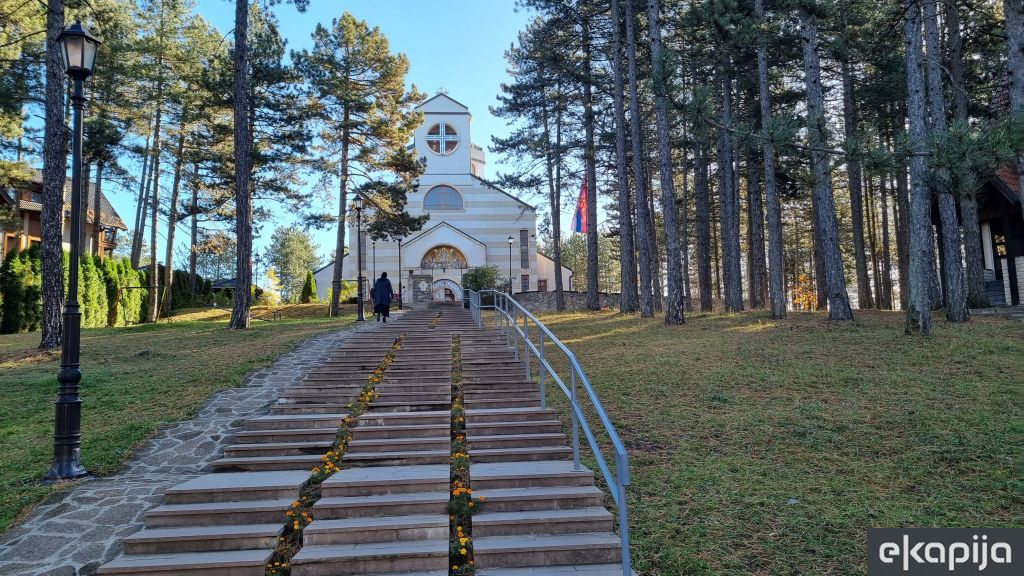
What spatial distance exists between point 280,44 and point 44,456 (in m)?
16.7

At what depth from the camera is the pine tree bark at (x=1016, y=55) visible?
516 centimetres

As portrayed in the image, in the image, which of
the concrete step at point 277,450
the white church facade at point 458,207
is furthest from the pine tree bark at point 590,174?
the white church facade at point 458,207

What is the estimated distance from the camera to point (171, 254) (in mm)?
25469

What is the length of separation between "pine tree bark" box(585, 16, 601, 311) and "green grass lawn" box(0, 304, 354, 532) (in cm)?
941

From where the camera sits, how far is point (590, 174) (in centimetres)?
2089

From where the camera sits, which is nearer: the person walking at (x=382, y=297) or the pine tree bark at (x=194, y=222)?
the person walking at (x=382, y=297)

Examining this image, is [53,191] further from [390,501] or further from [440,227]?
[440,227]

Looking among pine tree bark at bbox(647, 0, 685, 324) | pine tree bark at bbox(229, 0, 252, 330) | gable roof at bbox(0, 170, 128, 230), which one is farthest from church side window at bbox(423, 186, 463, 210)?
pine tree bark at bbox(647, 0, 685, 324)

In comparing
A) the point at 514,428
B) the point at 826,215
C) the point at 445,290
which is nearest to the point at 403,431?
the point at 514,428

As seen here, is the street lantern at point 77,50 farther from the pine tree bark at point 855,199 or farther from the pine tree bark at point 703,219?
the pine tree bark at point 703,219

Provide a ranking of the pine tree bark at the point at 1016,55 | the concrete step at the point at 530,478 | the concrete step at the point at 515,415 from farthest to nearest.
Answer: the concrete step at the point at 515,415 < the pine tree bark at the point at 1016,55 < the concrete step at the point at 530,478

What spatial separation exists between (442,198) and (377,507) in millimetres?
37707

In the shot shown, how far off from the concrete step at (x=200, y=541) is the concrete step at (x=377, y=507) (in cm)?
38

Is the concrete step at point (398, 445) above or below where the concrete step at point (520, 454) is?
above
